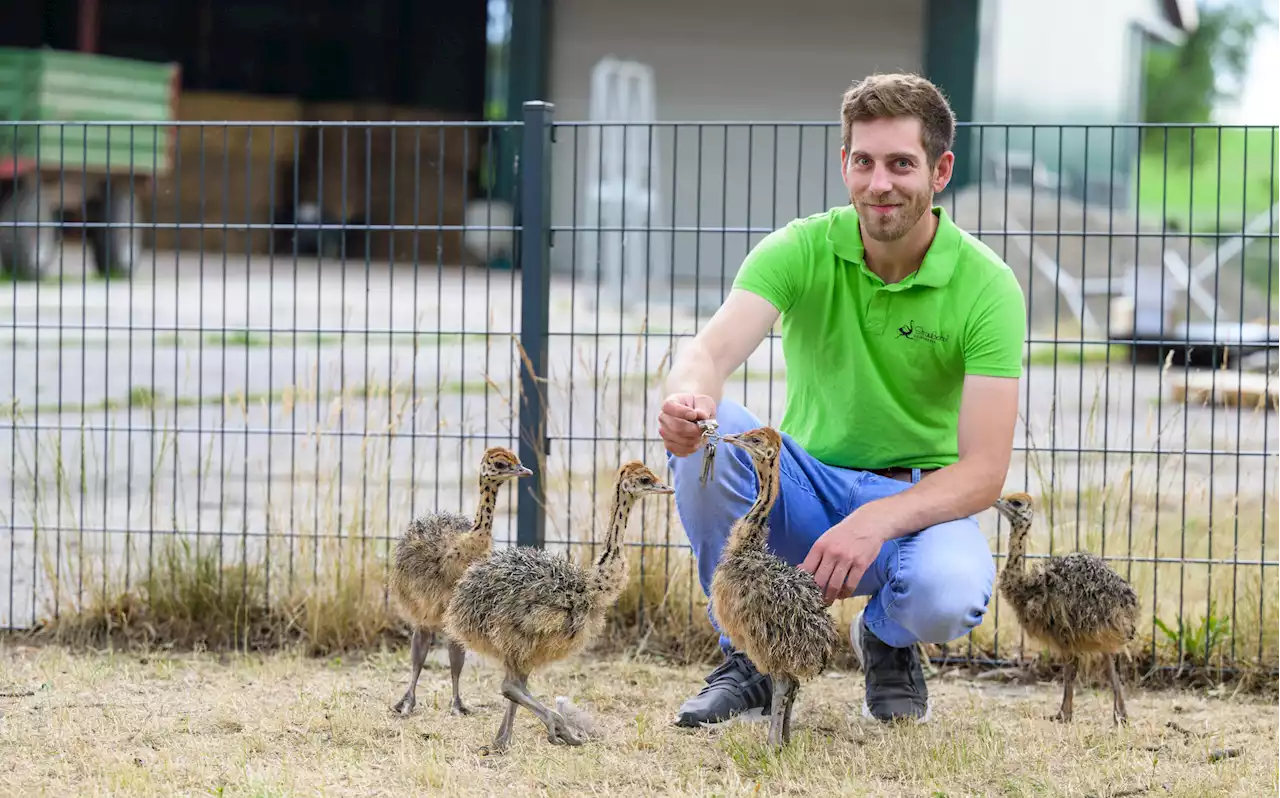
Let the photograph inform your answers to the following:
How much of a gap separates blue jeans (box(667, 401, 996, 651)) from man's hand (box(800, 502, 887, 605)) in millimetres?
276


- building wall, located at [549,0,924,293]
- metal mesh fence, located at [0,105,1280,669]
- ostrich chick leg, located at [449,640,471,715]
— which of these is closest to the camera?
ostrich chick leg, located at [449,640,471,715]

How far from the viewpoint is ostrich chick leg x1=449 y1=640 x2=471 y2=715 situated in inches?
199

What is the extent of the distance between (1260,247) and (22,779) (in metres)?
30.3

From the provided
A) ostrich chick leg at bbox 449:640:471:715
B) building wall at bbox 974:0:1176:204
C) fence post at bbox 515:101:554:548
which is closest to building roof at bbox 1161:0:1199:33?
building wall at bbox 974:0:1176:204

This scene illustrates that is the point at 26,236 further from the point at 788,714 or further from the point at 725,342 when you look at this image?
the point at 788,714

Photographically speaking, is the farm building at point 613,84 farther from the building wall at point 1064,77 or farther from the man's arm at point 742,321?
the man's arm at point 742,321

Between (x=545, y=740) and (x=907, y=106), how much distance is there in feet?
7.76

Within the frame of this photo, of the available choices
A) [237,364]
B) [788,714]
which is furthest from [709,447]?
[237,364]

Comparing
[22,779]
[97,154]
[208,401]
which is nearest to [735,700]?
[22,779]

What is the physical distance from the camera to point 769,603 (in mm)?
4402

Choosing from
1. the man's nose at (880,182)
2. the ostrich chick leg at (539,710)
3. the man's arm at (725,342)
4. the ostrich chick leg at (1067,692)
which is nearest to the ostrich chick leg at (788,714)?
the ostrich chick leg at (539,710)

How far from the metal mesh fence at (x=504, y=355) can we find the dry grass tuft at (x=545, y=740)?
464mm

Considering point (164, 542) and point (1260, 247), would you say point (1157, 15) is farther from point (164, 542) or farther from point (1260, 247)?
point (164, 542)

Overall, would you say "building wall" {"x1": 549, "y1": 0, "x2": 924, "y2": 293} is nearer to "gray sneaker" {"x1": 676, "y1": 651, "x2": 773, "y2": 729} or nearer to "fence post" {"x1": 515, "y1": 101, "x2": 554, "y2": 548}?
"fence post" {"x1": 515, "y1": 101, "x2": 554, "y2": 548}
